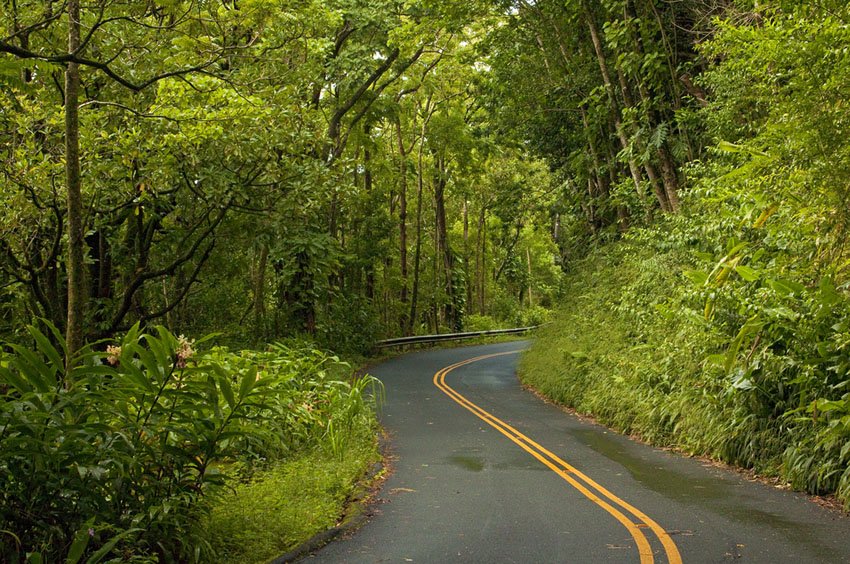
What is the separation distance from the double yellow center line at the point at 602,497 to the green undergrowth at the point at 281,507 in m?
3.03

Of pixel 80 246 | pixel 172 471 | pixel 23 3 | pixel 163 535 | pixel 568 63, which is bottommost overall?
pixel 163 535

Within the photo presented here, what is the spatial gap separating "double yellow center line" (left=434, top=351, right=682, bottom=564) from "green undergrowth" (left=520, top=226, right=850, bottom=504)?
226 cm

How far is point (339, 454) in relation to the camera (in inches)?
440

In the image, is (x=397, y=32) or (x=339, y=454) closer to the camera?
(x=339, y=454)

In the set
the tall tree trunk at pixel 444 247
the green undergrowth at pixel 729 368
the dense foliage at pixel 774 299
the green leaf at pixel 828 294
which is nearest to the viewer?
the green leaf at pixel 828 294

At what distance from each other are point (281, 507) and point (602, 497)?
158 inches

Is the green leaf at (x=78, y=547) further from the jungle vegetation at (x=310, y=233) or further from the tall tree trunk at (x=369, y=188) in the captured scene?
the tall tree trunk at (x=369, y=188)

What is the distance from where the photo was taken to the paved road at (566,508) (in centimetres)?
693

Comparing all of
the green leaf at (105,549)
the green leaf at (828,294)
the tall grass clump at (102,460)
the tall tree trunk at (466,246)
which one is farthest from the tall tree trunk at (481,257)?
the green leaf at (105,549)

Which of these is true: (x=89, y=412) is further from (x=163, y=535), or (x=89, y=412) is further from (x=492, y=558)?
(x=492, y=558)

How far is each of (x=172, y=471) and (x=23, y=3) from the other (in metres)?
8.31

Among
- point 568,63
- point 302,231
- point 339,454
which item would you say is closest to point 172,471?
point 339,454

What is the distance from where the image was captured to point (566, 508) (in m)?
8.72

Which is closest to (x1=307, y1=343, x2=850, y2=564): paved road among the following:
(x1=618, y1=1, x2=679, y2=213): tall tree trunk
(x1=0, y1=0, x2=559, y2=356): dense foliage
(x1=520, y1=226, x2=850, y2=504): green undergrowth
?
(x1=520, y1=226, x2=850, y2=504): green undergrowth
